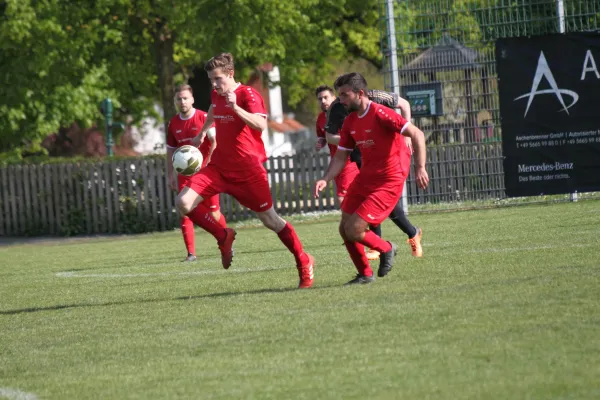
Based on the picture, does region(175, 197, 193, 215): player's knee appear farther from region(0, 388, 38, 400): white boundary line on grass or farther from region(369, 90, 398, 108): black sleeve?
region(0, 388, 38, 400): white boundary line on grass

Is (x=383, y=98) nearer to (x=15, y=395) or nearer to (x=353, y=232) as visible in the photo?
(x=353, y=232)

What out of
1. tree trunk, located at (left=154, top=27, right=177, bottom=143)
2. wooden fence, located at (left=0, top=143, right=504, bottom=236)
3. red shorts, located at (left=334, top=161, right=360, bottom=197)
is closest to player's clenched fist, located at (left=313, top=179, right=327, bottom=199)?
red shorts, located at (left=334, top=161, right=360, bottom=197)

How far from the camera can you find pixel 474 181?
20328 millimetres

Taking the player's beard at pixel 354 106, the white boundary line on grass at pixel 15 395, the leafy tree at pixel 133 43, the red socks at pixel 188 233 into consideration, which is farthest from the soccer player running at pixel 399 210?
the leafy tree at pixel 133 43


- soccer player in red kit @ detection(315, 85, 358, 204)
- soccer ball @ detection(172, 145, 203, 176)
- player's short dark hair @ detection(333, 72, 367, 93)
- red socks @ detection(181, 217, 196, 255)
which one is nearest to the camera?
player's short dark hair @ detection(333, 72, 367, 93)

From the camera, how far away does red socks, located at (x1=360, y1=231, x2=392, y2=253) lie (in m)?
9.62

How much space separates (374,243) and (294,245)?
2.50 feet

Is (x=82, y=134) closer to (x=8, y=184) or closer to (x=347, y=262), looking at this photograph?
(x=8, y=184)

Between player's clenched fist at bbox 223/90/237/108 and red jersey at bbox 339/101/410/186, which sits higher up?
player's clenched fist at bbox 223/90/237/108

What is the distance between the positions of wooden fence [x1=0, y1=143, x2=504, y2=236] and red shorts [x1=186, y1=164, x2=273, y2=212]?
44.2 ft

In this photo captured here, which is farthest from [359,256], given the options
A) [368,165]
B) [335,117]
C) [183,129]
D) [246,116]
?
[183,129]

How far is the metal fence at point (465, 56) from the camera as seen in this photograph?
1950 centimetres

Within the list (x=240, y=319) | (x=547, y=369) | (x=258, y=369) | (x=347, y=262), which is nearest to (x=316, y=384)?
(x=258, y=369)

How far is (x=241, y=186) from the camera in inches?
404
